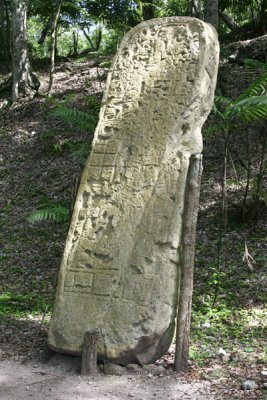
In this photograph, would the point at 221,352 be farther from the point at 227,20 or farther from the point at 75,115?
the point at 227,20

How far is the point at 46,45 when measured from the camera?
86.4 feet

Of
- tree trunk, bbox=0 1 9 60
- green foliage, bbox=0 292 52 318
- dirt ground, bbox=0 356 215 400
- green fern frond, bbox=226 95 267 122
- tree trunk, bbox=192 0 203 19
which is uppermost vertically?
tree trunk, bbox=0 1 9 60

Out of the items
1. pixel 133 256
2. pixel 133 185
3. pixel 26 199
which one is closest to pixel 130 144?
pixel 133 185

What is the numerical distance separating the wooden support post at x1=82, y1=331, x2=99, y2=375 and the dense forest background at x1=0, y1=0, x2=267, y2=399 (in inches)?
25.3

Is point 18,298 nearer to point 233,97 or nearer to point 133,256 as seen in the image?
point 133,256

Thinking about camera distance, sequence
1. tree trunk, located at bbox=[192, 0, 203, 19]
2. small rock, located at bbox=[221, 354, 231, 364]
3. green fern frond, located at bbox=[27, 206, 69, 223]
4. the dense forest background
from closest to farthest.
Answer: small rock, located at bbox=[221, 354, 231, 364]
the dense forest background
green fern frond, located at bbox=[27, 206, 69, 223]
tree trunk, located at bbox=[192, 0, 203, 19]

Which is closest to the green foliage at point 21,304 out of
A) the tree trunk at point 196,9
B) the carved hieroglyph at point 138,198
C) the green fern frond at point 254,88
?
the carved hieroglyph at point 138,198

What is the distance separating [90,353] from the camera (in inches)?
189

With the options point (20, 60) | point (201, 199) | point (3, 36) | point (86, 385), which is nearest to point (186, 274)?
point (86, 385)

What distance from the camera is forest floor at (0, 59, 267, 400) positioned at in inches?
184

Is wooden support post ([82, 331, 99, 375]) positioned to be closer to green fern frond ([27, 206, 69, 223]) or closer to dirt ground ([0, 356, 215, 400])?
dirt ground ([0, 356, 215, 400])

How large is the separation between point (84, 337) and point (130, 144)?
2.00 m

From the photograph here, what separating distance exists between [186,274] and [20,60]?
11.0 meters

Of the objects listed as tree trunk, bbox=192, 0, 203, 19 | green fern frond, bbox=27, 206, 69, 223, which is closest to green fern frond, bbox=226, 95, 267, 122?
green fern frond, bbox=27, 206, 69, 223
